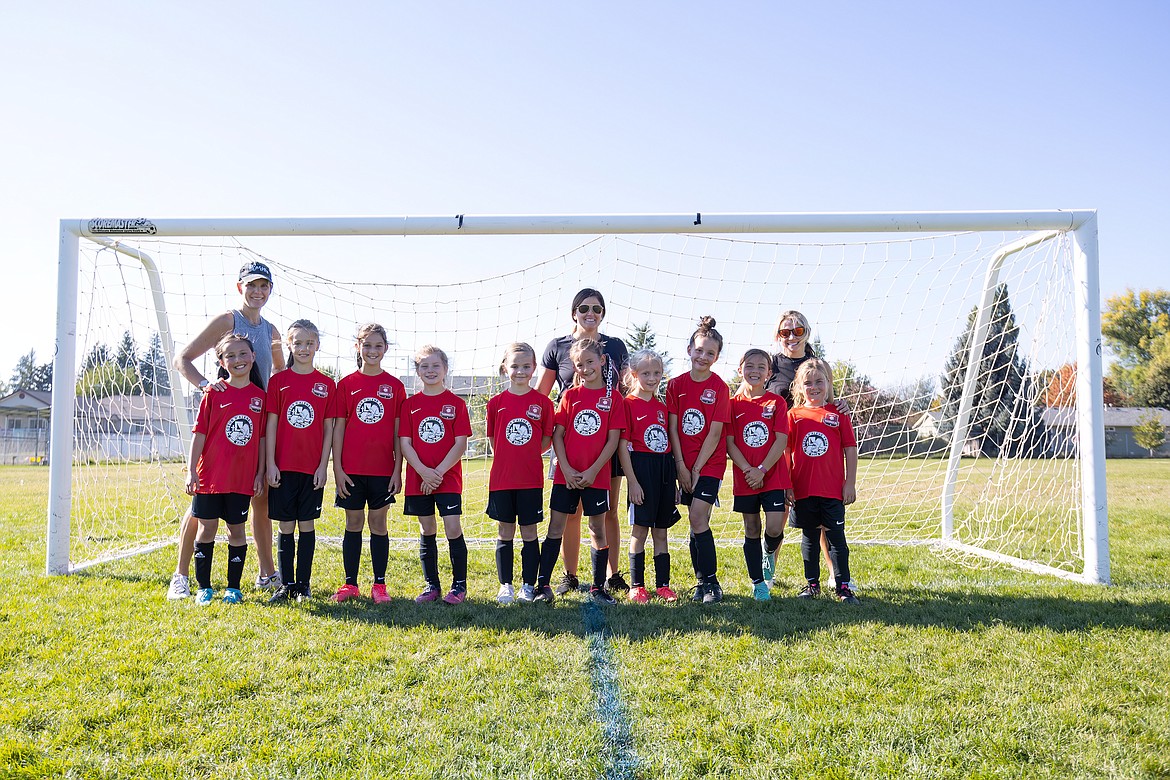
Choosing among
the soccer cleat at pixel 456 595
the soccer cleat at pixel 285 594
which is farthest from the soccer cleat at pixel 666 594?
the soccer cleat at pixel 285 594

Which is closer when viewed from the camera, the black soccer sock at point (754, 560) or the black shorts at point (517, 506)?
the black shorts at point (517, 506)

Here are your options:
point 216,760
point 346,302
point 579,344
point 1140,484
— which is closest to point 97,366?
point 346,302

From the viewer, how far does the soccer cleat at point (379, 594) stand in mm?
4086

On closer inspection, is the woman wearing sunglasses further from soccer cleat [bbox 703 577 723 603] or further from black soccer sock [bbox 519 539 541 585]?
soccer cleat [bbox 703 577 723 603]

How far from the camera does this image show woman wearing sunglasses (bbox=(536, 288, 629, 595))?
433cm

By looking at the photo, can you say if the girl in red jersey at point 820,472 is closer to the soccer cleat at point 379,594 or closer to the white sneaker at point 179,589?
the soccer cleat at point 379,594

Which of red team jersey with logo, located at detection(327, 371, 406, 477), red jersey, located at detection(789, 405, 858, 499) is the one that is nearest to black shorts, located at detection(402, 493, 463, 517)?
red team jersey with logo, located at detection(327, 371, 406, 477)

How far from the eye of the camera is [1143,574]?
4.91m

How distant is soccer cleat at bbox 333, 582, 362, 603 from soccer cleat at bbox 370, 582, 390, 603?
0.33 feet

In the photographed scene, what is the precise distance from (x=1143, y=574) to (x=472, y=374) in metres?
5.40

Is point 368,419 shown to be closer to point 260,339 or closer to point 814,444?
point 260,339

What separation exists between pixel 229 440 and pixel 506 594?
1.80 metres

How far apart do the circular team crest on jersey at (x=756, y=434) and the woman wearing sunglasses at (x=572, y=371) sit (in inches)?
31.0

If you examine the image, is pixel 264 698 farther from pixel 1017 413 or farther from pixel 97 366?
pixel 1017 413
